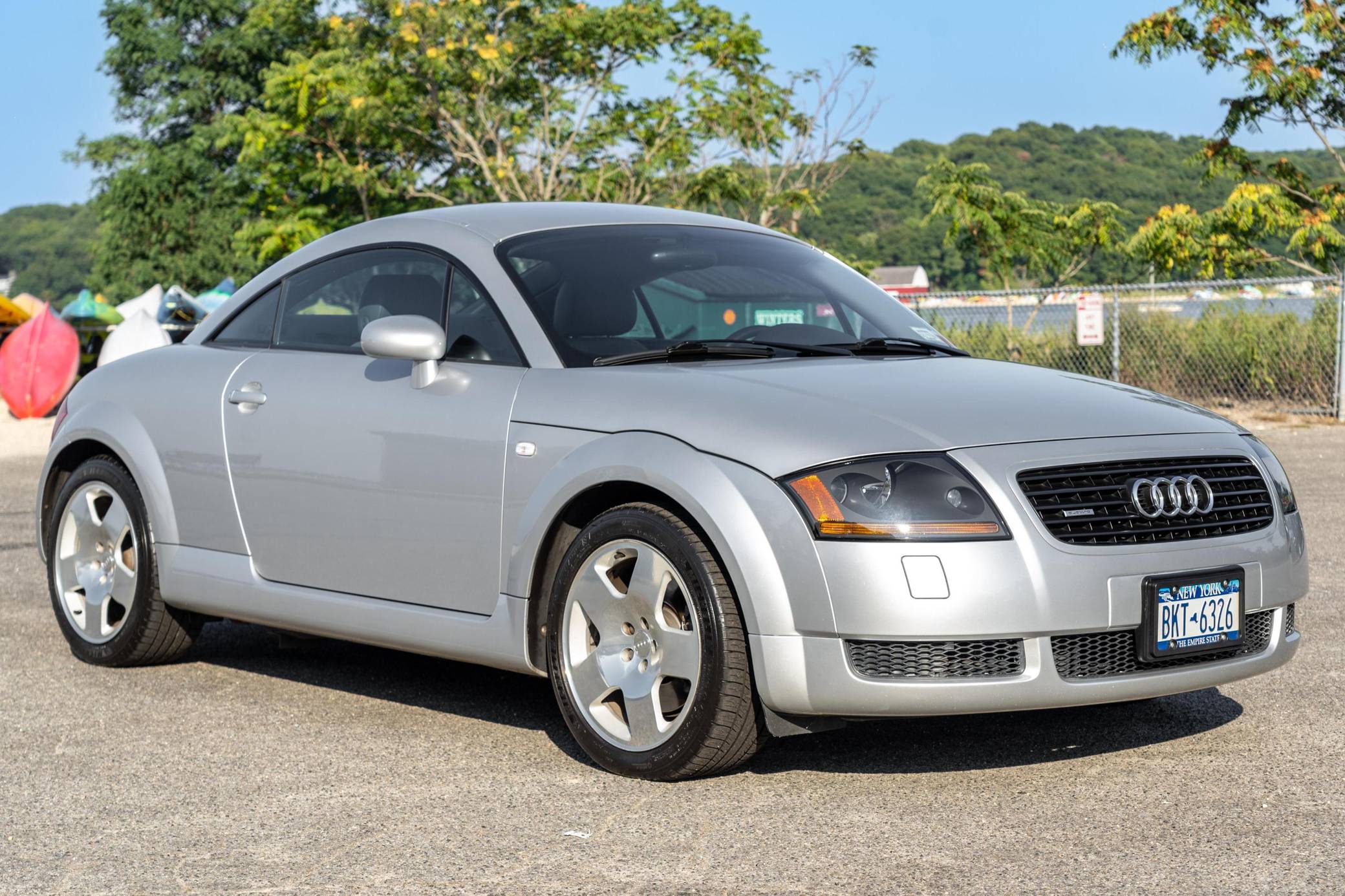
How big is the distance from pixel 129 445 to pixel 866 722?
2.78 metres

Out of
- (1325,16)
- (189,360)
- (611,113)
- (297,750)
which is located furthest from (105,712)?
(611,113)

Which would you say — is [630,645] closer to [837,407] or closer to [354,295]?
[837,407]

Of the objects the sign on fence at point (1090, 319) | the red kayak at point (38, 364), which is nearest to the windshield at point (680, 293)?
the sign on fence at point (1090, 319)

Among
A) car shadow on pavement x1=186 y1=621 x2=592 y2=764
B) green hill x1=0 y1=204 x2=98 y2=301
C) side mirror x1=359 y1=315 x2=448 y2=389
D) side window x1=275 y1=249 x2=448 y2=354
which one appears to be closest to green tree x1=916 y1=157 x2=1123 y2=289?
car shadow on pavement x1=186 y1=621 x2=592 y2=764

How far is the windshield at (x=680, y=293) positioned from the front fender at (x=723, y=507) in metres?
0.39

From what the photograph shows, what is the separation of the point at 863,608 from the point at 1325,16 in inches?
750

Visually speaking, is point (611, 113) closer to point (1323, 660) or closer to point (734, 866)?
point (1323, 660)

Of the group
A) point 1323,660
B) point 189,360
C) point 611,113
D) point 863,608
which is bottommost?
point 1323,660

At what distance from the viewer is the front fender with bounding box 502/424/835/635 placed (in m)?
3.79

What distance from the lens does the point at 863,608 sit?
374 centimetres

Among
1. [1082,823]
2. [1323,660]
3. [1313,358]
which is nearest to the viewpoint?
[1082,823]

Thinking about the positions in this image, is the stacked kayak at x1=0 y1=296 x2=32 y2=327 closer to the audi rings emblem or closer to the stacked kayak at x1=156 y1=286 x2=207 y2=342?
the stacked kayak at x1=156 y1=286 x2=207 y2=342

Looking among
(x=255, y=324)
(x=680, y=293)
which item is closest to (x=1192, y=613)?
(x=680, y=293)

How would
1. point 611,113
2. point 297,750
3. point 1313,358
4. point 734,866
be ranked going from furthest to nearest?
point 611,113 < point 1313,358 < point 297,750 < point 734,866
